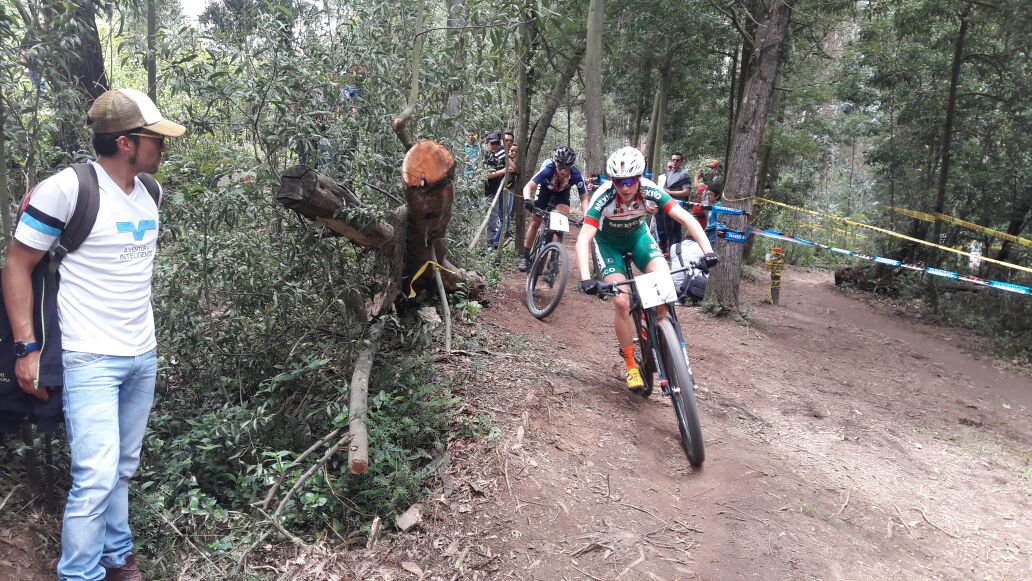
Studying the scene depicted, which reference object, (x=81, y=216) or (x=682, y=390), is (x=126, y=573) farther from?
(x=682, y=390)

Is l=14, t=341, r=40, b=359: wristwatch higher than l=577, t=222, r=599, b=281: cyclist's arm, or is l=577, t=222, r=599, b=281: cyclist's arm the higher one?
l=577, t=222, r=599, b=281: cyclist's arm

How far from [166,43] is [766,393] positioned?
5.79 meters

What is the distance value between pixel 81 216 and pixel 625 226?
3.54 metres

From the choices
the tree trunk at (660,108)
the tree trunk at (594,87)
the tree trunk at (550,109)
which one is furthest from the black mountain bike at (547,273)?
the tree trunk at (660,108)

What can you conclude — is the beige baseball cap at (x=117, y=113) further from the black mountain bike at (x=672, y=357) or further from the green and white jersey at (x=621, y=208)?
the green and white jersey at (x=621, y=208)

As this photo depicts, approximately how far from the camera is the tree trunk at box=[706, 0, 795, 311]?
334 inches

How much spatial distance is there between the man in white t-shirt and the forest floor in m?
0.78

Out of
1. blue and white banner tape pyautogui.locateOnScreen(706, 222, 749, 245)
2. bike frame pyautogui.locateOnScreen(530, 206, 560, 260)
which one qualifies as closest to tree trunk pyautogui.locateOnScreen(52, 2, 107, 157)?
bike frame pyautogui.locateOnScreen(530, 206, 560, 260)

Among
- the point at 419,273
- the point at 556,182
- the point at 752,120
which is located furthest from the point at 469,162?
the point at 752,120

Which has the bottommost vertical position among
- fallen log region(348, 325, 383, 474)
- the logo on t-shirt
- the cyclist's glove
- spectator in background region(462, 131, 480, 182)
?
fallen log region(348, 325, 383, 474)

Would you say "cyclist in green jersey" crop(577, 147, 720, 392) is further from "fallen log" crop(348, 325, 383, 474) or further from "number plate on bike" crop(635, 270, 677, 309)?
"fallen log" crop(348, 325, 383, 474)

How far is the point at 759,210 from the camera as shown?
679 inches

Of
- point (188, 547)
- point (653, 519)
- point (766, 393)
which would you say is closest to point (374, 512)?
point (188, 547)

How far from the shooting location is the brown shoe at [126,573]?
9.25 ft
